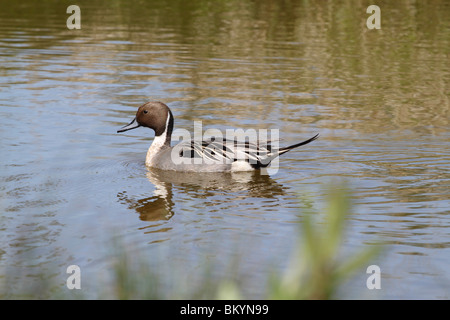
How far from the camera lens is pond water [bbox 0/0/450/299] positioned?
5.73 metres

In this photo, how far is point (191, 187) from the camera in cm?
809

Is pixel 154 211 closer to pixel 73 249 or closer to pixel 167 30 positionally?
pixel 73 249

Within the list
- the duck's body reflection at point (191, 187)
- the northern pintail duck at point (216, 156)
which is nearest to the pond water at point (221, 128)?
the duck's body reflection at point (191, 187)

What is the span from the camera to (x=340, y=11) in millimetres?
22578

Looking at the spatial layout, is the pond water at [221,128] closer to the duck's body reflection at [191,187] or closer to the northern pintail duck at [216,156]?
the duck's body reflection at [191,187]

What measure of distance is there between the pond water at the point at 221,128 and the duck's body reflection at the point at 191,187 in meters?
0.04

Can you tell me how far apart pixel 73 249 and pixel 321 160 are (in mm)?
3832

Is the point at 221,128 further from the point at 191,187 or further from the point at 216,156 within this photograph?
the point at 191,187

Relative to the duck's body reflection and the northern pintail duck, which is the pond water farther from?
the northern pintail duck

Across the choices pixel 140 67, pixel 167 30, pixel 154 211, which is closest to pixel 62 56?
pixel 140 67

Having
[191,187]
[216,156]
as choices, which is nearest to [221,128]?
[216,156]

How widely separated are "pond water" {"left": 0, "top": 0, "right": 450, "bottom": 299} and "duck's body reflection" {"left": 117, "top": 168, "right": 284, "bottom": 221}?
4 cm

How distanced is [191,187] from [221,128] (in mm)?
2678
